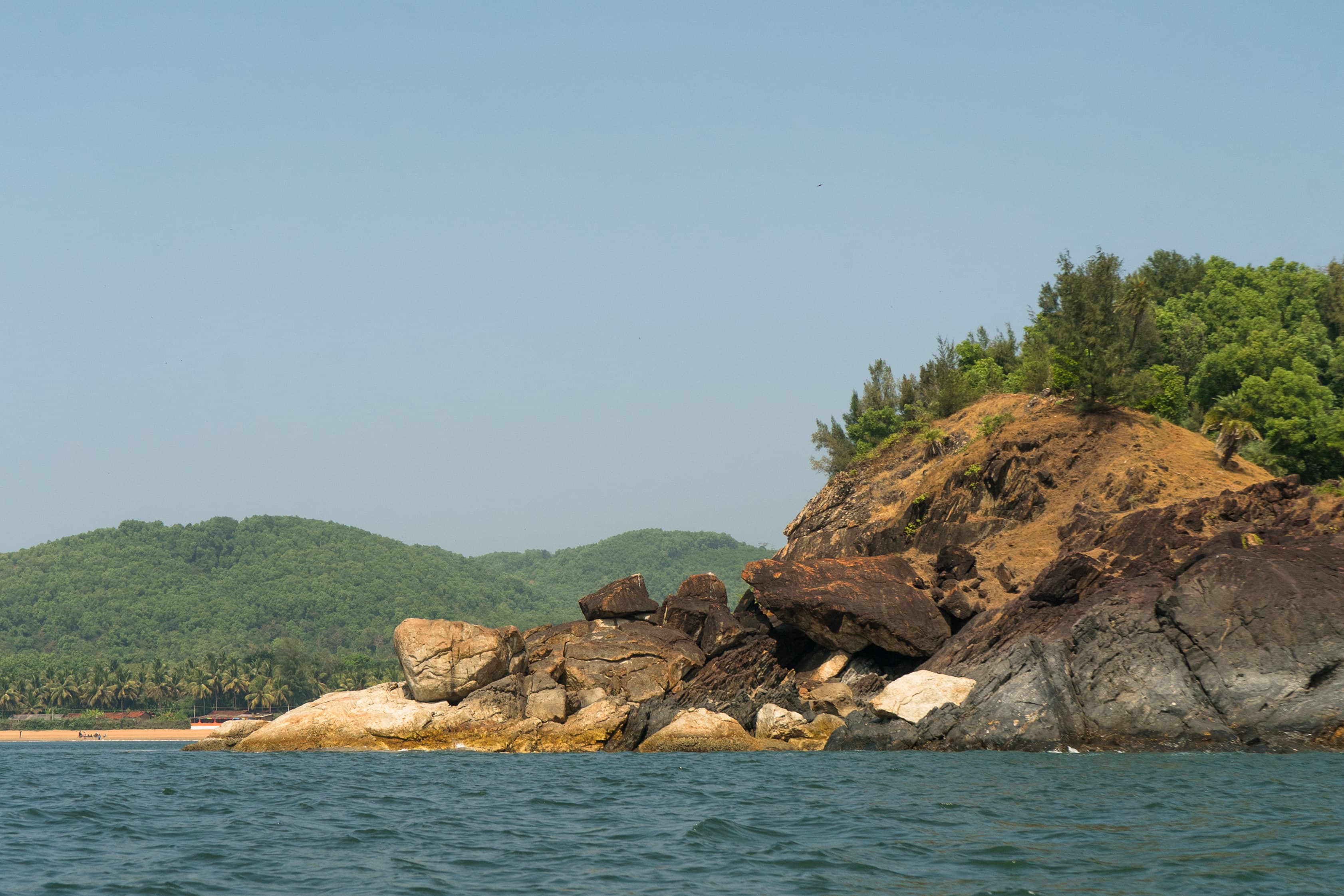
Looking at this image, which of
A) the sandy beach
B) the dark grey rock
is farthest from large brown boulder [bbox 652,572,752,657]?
the sandy beach

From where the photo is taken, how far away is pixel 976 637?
36.1m

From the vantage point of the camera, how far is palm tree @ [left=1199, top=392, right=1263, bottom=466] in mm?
41281

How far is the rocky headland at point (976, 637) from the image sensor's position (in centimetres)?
2877

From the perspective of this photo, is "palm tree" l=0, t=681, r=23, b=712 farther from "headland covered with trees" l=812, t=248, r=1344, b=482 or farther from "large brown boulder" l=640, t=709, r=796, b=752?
"large brown boulder" l=640, t=709, r=796, b=752

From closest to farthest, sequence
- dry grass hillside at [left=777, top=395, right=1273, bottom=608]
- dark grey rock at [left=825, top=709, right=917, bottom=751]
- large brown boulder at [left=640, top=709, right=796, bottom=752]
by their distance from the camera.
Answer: dark grey rock at [left=825, top=709, right=917, bottom=751] → large brown boulder at [left=640, top=709, right=796, bottom=752] → dry grass hillside at [left=777, top=395, right=1273, bottom=608]

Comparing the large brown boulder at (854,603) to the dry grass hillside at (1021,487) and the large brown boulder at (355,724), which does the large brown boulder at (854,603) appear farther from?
the large brown boulder at (355,724)

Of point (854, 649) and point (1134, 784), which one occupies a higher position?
point (854, 649)

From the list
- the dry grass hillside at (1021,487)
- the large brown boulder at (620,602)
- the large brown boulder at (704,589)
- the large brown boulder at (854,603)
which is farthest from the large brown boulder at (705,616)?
the dry grass hillside at (1021,487)

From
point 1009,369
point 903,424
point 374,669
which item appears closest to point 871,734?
point 903,424

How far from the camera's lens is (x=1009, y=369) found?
63.3 m

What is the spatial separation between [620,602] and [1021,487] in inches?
668

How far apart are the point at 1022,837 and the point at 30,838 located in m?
15.6

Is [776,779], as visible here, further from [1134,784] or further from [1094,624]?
[1094,624]

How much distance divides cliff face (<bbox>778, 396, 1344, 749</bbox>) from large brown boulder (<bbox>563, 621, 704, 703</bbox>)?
8.44m
